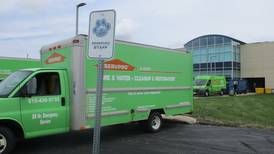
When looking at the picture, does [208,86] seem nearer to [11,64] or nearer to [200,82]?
[200,82]

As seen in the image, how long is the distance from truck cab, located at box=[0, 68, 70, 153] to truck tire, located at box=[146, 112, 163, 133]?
129 inches

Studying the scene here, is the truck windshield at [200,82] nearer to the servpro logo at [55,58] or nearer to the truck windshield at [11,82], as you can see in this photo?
the servpro logo at [55,58]

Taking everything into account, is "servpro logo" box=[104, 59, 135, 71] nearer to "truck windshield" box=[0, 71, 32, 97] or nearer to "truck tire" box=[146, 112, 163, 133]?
"truck tire" box=[146, 112, 163, 133]

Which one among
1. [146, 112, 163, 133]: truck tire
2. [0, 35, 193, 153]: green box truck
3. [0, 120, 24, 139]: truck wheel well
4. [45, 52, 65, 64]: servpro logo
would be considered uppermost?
[45, 52, 65, 64]: servpro logo

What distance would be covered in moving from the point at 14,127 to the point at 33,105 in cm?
64

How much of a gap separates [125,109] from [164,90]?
203cm

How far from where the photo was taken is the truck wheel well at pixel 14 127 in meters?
7.92

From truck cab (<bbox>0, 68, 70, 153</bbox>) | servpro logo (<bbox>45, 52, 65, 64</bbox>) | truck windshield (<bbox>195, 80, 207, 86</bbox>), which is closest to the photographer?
truck cab (<bbox>0, 68, 70, 153</bbox>)

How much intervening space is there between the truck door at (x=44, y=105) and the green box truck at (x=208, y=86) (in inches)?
1277

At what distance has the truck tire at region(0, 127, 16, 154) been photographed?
7773 millimetres

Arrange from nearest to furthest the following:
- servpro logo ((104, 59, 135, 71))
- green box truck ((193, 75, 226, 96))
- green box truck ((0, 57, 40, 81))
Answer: servpro logo ((104, 59, 135, 71)), green box truck ((0, 57, 40, 81)), green box truck ((193, 75, 226, 96))

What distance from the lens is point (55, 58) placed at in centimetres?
966

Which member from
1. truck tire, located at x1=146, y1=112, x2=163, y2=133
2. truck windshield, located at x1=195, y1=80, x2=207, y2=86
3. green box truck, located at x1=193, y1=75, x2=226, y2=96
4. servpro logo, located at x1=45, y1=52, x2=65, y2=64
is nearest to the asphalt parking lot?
truck tire, located at x1=146, y1=112, x2=163, y2=133

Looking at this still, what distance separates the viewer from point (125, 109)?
1035 cm
